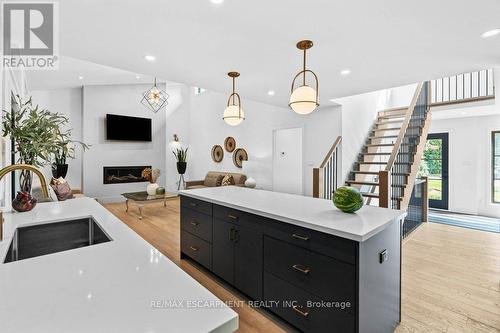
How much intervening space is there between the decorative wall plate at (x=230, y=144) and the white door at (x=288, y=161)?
1.53 meters

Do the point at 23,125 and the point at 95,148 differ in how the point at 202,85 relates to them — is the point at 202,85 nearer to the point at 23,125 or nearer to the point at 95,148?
the point at 23,125

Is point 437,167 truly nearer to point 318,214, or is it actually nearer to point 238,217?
point 318,214

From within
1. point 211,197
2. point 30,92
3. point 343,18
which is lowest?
point 211,197

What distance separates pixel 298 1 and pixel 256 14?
335 millimetres

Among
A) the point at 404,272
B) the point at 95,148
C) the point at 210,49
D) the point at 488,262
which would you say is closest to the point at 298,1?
the point at 210,49

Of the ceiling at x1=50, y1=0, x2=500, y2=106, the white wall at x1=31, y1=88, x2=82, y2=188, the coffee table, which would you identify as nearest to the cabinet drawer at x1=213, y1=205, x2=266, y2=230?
the ceiling at x1=50, y1=0, x2=500, y2=106

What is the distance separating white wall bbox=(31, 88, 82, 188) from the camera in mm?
6644

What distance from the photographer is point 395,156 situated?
3631 millimetres

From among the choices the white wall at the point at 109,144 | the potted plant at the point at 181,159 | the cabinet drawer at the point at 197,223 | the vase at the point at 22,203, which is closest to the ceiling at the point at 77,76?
the white wall at the point at 109,144

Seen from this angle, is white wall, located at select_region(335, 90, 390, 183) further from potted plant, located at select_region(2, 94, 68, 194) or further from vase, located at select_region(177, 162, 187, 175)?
vase, located at select_region(177, 162, 187, 175)

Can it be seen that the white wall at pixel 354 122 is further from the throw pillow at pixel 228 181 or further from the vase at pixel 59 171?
the vase at pixel 59 171

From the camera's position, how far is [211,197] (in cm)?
265

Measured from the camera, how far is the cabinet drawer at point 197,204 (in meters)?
2.68

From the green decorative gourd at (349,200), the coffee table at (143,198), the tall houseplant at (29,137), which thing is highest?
the tall houseplant at (29,137)
